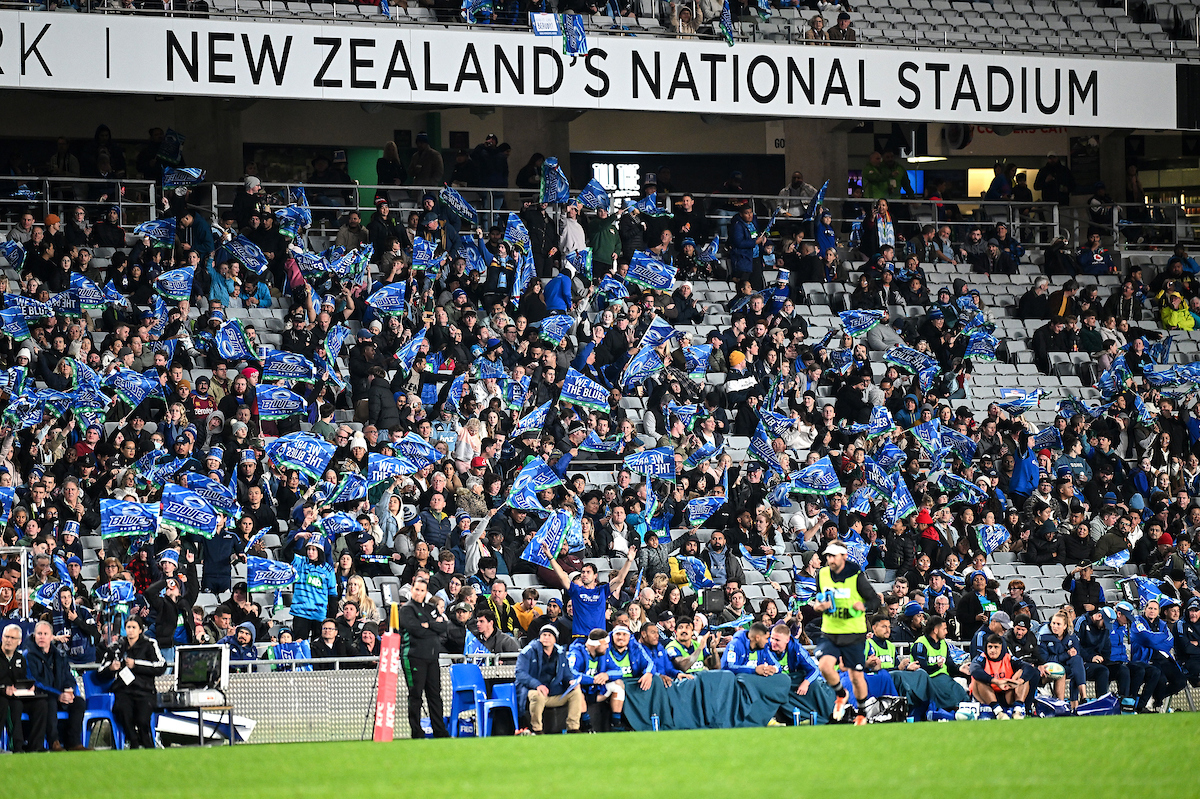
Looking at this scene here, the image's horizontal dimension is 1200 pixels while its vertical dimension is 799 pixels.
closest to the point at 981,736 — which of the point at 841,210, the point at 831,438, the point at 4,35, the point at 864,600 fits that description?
the point at 864,600

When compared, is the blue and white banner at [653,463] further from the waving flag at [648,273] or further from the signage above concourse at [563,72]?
the signage above concourse at [563,72]

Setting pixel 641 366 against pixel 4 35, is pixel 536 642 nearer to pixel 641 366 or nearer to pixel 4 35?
pixel 641 366

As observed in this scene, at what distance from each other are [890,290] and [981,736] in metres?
11.4

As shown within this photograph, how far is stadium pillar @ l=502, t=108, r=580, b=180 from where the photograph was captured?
25922 millimetres

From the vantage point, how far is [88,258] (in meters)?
19.5

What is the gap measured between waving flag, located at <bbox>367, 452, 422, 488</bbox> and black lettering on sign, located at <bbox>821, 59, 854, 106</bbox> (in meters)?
8.06

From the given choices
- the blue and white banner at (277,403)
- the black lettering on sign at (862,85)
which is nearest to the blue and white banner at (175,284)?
the blue and white banner at (277,403)

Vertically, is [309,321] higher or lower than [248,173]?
lower

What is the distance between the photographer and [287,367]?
61.8 ft

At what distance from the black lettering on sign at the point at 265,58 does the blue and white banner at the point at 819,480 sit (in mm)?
7558

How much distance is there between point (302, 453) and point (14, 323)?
364 cm

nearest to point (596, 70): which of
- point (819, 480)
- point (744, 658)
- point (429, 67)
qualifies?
point (429, 67)

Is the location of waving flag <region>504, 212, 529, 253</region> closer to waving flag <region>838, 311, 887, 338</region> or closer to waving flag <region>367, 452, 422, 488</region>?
waving flag <region>838, 311, 887, 338</region>

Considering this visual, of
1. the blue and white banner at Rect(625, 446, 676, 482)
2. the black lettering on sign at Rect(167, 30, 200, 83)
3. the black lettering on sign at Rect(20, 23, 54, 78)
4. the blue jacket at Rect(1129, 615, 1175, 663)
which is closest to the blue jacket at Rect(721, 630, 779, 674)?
the blue and white banner at Rect(625, 446, 676, 482)
